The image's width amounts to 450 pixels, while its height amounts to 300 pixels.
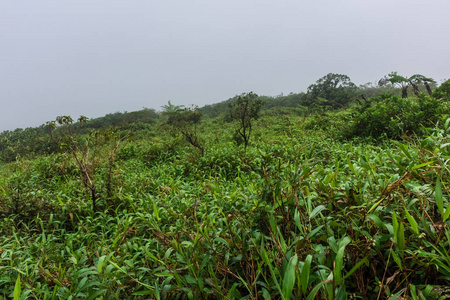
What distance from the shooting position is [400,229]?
1009 mm

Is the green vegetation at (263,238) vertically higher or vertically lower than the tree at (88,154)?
lower

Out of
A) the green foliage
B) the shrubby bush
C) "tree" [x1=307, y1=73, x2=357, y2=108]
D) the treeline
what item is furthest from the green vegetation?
"tree" [x1=307, y1=73, x2=357, y2=108]

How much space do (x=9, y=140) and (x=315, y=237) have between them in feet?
57.5

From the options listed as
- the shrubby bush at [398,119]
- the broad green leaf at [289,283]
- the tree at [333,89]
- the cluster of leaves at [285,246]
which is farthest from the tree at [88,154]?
the tree at [333,89]

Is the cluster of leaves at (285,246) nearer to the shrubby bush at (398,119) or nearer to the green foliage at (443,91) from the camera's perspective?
the shrubby bush at (398,119)

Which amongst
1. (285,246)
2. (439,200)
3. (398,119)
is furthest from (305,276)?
(398,119)

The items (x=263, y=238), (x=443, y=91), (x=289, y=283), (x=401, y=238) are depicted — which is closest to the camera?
(x=289, y=283)

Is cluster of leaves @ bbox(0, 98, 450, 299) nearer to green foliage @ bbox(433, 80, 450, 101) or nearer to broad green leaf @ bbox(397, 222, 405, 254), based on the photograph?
broad green leaf @ bbox(397, 222, 405, 254)

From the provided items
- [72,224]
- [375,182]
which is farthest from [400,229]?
[72,224]

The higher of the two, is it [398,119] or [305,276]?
[398,119]

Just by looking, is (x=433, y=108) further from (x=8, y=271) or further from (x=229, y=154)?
(x=8, y=271)

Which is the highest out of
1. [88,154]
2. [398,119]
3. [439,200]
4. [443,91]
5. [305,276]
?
[443,91]

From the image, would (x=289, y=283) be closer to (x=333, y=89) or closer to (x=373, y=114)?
(x=373, y=114)

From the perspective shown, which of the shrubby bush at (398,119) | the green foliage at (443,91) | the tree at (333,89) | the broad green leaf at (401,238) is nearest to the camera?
the broad green leaf at (401,238)
